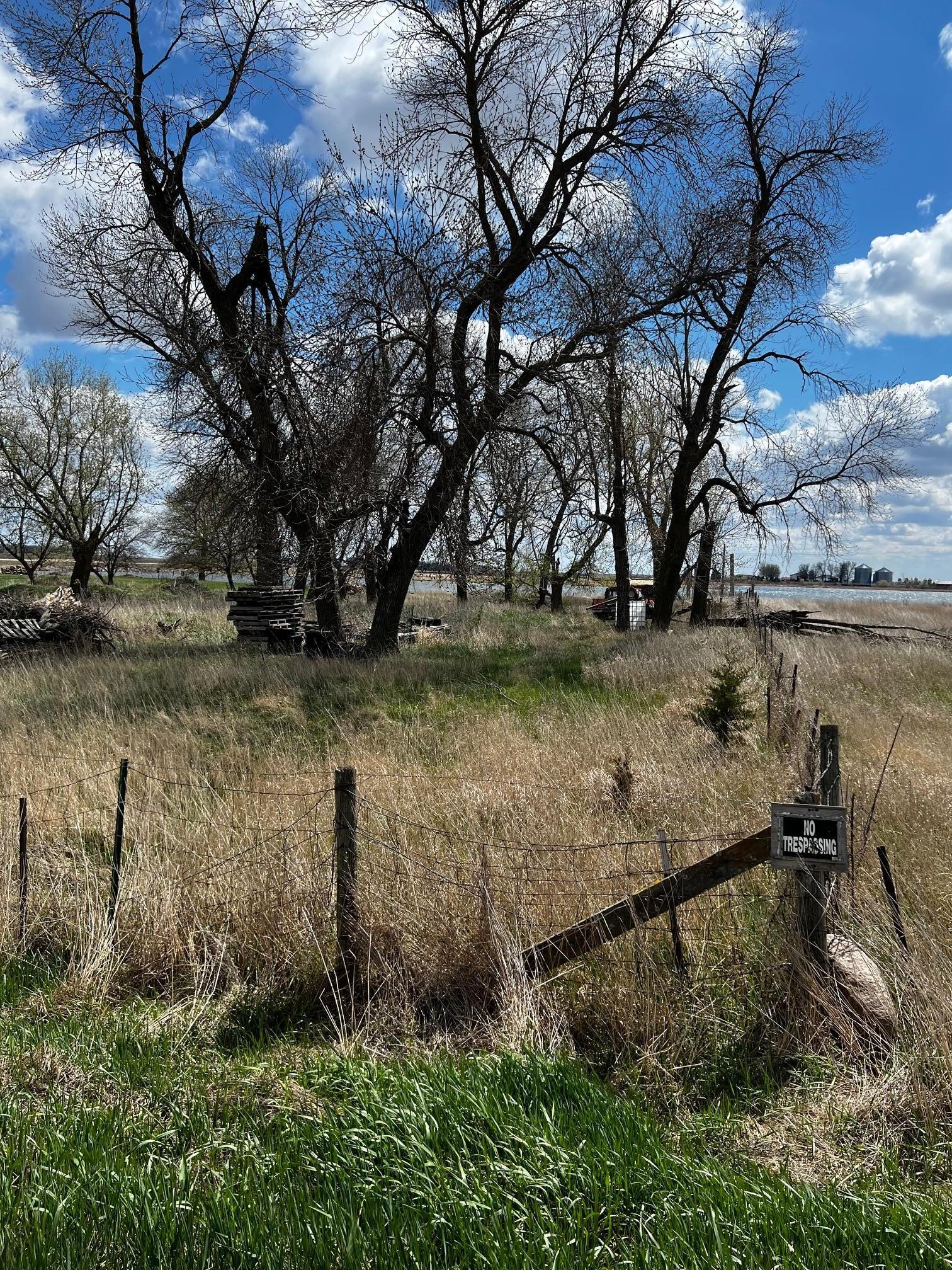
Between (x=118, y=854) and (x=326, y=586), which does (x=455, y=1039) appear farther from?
(x=326, y=586)

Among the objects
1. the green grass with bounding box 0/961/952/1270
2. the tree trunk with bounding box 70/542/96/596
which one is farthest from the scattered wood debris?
the tree trunk with bounding box 70/542/96/596

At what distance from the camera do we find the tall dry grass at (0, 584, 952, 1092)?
13.1 ft

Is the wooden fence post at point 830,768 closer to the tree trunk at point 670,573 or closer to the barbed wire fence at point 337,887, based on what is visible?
the barbed wire fence at point 337,887

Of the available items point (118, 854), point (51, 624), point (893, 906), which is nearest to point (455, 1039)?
point (893, 906)

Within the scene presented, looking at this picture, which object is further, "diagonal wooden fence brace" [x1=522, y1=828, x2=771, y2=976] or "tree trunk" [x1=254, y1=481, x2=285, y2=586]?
"tree trunk" [x1=254, y1=481, x2=285, y2=586]

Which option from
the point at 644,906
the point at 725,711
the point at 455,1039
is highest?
the point at 725,711

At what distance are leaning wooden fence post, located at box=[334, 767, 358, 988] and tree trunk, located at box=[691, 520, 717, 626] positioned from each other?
73.4 ft

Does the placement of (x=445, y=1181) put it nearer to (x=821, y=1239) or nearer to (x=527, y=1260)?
(x=527, y=1260)

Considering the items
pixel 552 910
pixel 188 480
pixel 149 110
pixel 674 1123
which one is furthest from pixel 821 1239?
pixel 149 110

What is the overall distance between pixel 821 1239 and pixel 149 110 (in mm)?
19447

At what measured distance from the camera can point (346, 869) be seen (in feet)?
14.5

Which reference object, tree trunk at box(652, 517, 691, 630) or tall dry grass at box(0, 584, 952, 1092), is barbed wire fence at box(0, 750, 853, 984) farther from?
tree trunk at box(652, 517, 691, 630)

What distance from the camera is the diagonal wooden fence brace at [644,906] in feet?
12.7

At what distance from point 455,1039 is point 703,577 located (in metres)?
26.0
